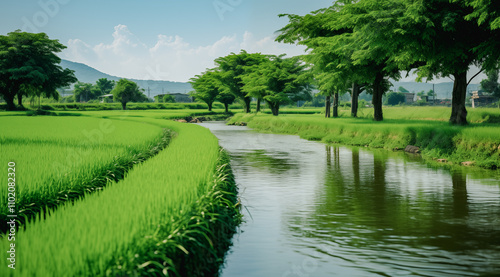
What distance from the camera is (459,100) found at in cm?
2445

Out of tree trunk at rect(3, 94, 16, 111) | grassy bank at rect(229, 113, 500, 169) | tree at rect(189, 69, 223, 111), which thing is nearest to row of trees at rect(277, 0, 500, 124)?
grassy bank at rect(229, 113, 500, 169)

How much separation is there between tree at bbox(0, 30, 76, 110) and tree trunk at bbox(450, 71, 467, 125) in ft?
172

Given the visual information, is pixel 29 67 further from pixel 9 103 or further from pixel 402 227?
pixel 402 227

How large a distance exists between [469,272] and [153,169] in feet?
20.8

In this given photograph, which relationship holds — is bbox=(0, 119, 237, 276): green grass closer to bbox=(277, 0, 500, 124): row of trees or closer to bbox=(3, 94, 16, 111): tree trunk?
bbox=(277, 0, 500, 124): row of trees

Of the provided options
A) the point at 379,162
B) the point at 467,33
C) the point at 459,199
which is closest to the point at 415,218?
the point at 459,199

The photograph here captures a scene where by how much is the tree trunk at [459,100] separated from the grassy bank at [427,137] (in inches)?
26.3

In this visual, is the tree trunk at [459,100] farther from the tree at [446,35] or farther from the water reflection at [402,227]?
the water reflection at [402,227]

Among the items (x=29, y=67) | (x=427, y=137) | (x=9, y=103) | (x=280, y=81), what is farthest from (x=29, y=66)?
(x=427, y=137)

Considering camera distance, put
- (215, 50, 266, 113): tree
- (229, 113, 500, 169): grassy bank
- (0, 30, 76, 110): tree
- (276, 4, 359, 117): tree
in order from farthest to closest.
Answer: (215, 50, 266, 113): tree < (0, 30, 76, 110): tree < (276, 4, 359, 117): tree < (229, 113, 500, 169): grassy bank

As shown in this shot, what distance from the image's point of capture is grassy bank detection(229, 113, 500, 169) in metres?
17.7

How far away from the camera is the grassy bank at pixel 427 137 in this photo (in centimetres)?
1773

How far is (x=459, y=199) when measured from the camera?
458 inches

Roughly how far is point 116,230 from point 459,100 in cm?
2338
